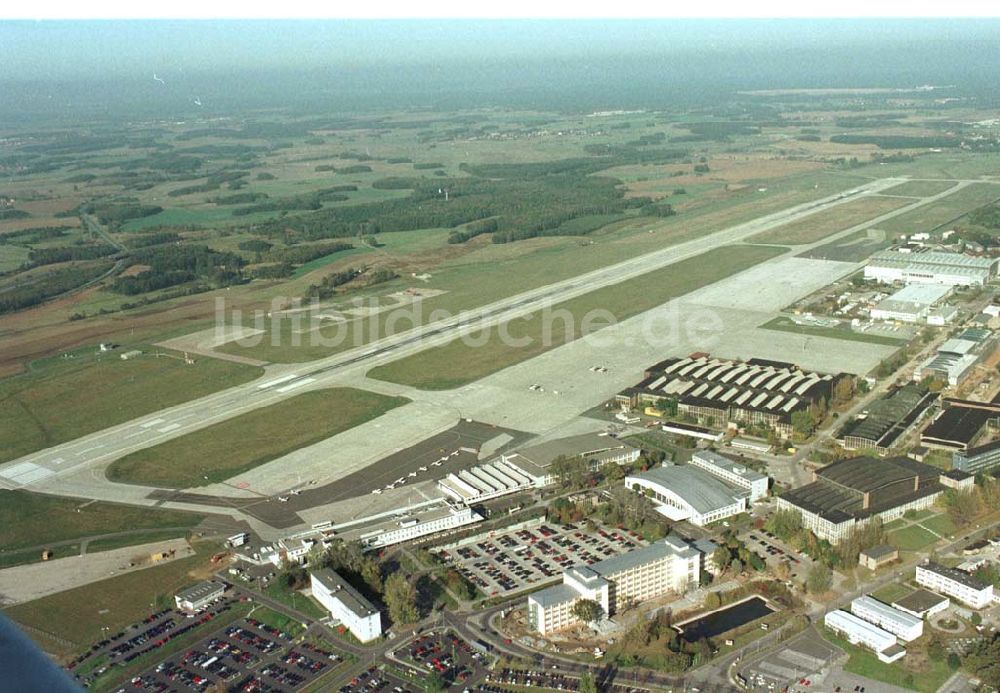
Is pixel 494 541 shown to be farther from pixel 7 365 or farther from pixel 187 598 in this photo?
pixel 7 365

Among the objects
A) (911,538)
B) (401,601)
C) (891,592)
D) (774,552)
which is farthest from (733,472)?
(401,601)

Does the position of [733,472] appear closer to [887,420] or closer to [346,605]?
[887,420]

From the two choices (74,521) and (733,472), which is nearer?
(74,521)

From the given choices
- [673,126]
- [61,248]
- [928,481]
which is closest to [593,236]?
[61,248]

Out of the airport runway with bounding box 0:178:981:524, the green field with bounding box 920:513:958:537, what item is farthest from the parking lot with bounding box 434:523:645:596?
the green field with bounding box 920:513:958:537

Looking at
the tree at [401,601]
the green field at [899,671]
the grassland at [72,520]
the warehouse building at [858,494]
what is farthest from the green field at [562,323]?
the green field at [899,671]

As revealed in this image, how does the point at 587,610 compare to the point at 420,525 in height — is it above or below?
above

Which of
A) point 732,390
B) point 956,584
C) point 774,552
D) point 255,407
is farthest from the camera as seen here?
point 255,407

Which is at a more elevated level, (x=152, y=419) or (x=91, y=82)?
(x=91, y=82)

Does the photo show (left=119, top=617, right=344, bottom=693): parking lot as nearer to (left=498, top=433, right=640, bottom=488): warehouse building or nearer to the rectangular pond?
the rectangular pond
